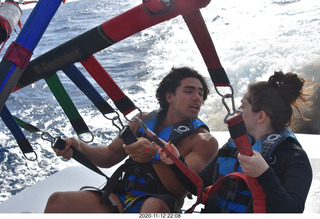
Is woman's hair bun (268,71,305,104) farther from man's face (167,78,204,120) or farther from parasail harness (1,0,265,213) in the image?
man's face (167,78,204,120)

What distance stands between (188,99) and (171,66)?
720 centimetres

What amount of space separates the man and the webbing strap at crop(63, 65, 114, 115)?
0.76 feet

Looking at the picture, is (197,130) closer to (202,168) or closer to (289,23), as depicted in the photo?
(202,168)

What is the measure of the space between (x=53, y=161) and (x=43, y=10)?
4.17 metres

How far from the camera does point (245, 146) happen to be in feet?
3.34

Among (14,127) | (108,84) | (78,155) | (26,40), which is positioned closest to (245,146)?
(108,84)

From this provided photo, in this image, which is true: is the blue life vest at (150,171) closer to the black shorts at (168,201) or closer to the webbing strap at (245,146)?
the black shorts at (168,201)

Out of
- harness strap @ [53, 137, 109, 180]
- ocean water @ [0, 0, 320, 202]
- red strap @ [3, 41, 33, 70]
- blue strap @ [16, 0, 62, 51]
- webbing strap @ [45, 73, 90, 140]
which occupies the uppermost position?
blue strap @ [16, 0, 62, 51]

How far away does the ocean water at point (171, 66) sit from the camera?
203 inches

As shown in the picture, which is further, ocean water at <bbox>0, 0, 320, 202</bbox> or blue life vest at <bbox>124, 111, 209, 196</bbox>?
ocean water at <bbox>0, 0, 320, 202</bbox>

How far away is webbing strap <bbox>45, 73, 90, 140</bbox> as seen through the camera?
1.32 meters

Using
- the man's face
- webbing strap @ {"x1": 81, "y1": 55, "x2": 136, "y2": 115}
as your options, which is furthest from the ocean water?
webbing strap @ {"x1": 81, "y1": 55, "x2": 136, "y2": 115}

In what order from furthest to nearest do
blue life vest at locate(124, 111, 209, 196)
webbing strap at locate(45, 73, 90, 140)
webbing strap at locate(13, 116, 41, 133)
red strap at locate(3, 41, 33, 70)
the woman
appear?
webbing strap at locate(13, 116, 41, 133), blue life vest at locate(124, 111, 209, 196), webbing strap at locate(45, 73, 90, 140), the woman, red strap at locate(3, 41, 33, 70)

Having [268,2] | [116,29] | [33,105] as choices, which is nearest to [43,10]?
[116,29]
